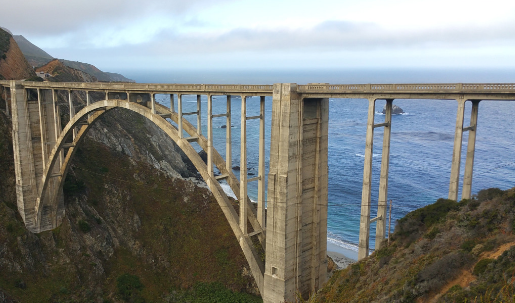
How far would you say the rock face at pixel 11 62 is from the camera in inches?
1937

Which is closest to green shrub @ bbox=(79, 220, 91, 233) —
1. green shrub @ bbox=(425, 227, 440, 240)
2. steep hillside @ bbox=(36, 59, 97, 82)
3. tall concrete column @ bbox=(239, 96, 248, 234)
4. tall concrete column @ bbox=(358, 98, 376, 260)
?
tall concrete column @ bbox=(239, 96, 248, 234)

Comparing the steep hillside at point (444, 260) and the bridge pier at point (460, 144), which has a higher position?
the bridge pier at point (460, 144)

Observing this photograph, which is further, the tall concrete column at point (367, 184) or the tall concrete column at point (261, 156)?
the tall concrete column at point (261, 156)

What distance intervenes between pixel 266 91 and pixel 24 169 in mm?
25215

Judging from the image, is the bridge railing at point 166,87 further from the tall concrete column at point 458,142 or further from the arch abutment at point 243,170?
the tall concrete column at point 458,142

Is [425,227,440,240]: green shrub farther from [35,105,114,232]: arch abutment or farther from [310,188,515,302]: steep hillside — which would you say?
[35,105,114,232]: arch abutment

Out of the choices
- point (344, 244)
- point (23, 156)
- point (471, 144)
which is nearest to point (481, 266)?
point (471, 144)

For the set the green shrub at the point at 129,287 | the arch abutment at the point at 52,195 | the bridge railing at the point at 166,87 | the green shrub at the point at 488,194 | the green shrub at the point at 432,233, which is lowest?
the green shrub at the point at 129,287

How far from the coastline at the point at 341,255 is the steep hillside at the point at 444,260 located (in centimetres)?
2118

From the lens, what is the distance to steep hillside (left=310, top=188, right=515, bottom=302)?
43.0 feet

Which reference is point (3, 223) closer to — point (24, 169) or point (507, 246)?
point (24, 169)

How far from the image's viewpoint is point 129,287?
111ft

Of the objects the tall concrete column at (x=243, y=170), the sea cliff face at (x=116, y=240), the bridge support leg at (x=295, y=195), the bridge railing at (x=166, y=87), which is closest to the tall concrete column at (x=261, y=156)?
the bridge support leg at (x=295, y=195)

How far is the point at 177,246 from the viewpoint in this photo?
126 feet
